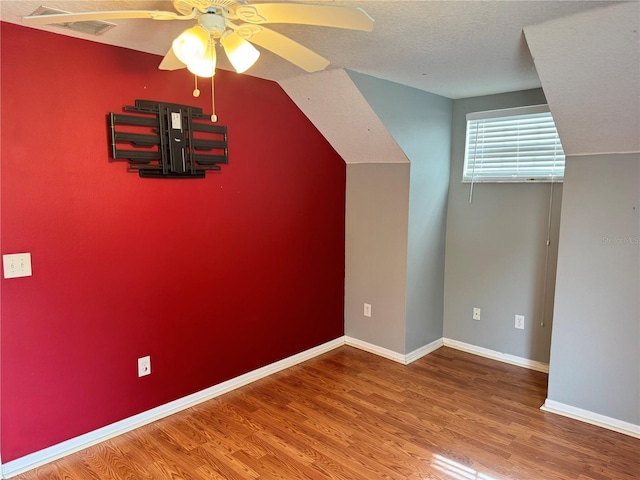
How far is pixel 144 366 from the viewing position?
2670 mm

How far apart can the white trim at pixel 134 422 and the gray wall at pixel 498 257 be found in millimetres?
1453

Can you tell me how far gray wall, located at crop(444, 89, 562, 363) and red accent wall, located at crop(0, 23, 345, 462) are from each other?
1.30 metres

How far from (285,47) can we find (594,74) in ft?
4.86

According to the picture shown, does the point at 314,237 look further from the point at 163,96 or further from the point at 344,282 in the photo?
the point at 163,96

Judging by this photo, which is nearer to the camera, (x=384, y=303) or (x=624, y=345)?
(x=624, y=345)

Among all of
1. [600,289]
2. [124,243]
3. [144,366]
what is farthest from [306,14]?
[600,289]

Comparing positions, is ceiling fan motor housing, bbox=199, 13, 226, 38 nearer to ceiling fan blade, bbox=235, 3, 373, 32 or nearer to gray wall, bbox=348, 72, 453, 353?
ceiling fan blade, bbox=235, 3, 373, 32

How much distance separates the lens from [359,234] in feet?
12.6

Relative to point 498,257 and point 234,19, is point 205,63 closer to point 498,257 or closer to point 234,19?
point 234,19

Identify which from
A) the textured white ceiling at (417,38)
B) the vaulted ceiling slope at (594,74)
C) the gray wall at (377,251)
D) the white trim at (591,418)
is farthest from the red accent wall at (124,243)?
the white trim at (591,418)

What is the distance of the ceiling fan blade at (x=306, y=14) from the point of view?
1.32 meters

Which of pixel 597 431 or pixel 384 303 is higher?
pixel 384 303

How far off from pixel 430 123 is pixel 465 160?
1.52 feet

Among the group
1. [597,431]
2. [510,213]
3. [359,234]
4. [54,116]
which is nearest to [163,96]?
[54,116]
